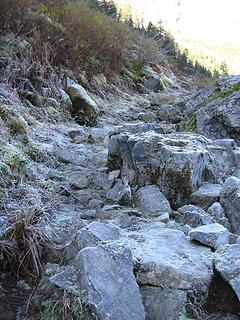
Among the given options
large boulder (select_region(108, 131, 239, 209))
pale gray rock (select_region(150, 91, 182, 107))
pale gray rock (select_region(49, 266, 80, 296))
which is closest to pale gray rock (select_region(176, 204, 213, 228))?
large boulder (select_region(108, 131, 239, 209))

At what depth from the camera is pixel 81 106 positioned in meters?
7.30

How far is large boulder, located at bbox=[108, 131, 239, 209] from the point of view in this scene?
4.14 metres

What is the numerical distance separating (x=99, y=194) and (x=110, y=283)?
6.37 feet

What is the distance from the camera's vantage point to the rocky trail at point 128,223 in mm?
2477

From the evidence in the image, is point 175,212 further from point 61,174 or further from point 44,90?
point 44,90

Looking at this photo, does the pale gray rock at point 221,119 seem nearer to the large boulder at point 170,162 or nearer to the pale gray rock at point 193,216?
the large boulder at point 170,162

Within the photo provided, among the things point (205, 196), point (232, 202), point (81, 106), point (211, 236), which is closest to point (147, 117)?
point (81, 106)

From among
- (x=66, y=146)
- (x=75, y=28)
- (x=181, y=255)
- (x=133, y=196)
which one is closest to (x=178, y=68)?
(x=75, y=28)

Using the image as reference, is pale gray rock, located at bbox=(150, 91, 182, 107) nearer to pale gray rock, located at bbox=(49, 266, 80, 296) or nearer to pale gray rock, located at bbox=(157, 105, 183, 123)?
pale gray rock, located at bbox=(157, 105, 183, 123)

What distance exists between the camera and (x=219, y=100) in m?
6.83

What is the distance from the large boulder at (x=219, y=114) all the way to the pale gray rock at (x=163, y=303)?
4106 mm

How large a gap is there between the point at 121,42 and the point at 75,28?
2.70 meters

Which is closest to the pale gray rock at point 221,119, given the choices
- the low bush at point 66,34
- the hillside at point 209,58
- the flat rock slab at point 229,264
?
the low bush at point 66,34

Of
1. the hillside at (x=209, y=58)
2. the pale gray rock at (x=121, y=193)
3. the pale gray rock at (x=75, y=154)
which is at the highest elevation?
the hillside at (x=209, y=58)
